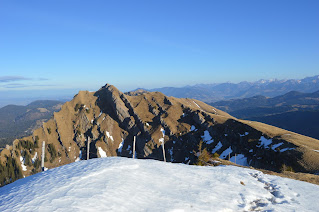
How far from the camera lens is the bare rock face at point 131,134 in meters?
Answer: 99.8

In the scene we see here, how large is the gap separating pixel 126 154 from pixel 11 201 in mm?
122268

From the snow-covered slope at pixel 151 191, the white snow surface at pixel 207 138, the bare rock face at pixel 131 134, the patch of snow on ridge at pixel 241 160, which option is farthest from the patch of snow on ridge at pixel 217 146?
the snow-covered slope at pixel 151 191

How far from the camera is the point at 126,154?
129 meters

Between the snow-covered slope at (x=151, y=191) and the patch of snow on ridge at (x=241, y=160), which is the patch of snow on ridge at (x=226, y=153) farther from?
the snow-covered slope at (x=151, y=191)

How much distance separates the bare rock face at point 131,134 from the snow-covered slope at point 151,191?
3006 inches

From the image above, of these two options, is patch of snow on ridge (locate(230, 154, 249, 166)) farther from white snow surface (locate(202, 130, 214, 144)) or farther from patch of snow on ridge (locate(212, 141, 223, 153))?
white snow surface (locate(202, 130, 214, 144))

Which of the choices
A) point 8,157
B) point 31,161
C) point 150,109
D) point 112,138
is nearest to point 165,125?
point 150,109

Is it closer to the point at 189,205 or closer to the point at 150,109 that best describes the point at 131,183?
the point at 189,205

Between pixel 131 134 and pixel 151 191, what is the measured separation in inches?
5270

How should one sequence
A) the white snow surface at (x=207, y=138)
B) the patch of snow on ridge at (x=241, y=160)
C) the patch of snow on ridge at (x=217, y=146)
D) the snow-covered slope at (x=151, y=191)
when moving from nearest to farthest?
the snow-covered slope at (x=151, y=191)
the patch of snow on ridge at (x=241, y=160)
the patch of snow on ridge at (x=217, y=146)
the white snow surface at (x=207, y=138)

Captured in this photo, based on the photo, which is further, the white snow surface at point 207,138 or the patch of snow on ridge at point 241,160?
the white snow surface at point 207,138

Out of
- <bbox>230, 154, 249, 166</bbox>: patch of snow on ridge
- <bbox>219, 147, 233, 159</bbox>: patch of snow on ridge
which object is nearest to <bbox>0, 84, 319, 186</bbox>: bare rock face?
<bbox>219, 147, 233, 159</bbox>: patch of snow on ridge

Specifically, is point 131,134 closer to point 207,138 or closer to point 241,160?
point 207,138

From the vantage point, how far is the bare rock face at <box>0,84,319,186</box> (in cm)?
9975
